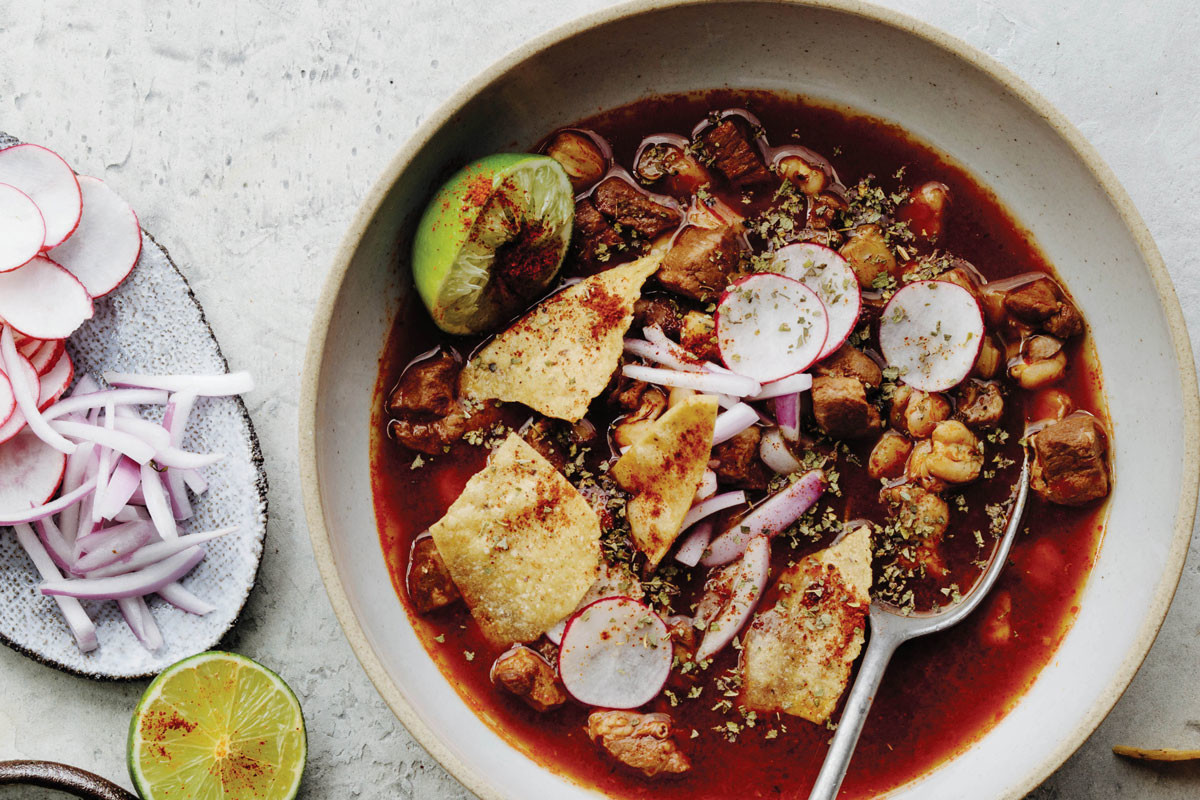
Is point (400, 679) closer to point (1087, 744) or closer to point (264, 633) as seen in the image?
point (264, 633)

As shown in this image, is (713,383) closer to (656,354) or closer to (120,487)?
(656,354)

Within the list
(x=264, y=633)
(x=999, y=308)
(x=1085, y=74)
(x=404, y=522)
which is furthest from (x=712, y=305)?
(x=264, y=633)

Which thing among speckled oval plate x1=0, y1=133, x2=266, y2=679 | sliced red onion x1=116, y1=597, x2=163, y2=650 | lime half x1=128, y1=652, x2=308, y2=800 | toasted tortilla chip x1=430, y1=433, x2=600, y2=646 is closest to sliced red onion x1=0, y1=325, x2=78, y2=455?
speckled oval plate x1=0, y1=133, x2=266, y2=679

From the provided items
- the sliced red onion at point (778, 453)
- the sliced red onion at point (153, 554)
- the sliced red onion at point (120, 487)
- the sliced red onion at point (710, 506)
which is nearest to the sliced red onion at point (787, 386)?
the sliced red onion at point (778, 453)

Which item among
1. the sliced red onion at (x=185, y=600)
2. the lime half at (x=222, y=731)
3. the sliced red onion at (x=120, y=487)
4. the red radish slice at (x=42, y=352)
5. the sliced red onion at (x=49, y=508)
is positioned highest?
the red radish slice at (x=42, y=352)

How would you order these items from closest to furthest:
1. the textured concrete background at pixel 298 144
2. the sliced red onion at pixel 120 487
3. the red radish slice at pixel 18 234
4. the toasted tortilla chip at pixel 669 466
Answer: the toasted tortilla chip at pixel 669 466
the red radish slice at pixel 18 234
the sliced red onion at pixel 120 487
the textured concrete background at pixel 298 144

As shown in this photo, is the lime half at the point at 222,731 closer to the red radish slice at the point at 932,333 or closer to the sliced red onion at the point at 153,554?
the sliced red onion at the point at 153,554
